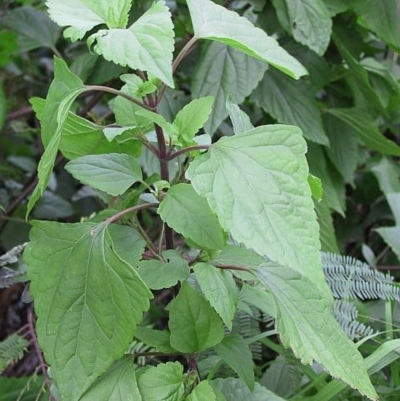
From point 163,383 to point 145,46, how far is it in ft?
0.86

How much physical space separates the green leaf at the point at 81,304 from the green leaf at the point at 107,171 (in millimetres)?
42

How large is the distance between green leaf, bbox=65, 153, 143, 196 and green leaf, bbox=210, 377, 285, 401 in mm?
196

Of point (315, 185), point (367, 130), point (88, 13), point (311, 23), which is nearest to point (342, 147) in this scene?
point (367, 130)

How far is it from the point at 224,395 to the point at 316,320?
5.2 inches

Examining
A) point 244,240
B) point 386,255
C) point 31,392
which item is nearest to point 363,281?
point 244,240

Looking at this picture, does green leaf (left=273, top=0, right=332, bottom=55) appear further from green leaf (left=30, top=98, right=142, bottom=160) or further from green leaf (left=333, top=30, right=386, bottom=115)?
green leaf (left=30, top=98, right=142, bottom=160)

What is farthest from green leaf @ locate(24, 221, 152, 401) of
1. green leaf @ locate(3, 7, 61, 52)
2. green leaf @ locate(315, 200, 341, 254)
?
green leaf @ locate(3, 7, 61, 52)

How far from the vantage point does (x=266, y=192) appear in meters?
0.42

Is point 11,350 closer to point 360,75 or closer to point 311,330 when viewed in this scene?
point 311,330

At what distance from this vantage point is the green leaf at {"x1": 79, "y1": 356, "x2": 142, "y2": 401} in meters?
0.47

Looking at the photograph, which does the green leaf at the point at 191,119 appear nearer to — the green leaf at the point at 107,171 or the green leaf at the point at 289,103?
the green leaf at the point at 107,171

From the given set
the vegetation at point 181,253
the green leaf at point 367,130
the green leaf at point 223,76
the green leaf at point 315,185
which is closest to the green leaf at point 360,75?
the green leaf at point 367,130

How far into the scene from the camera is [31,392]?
0.75 m

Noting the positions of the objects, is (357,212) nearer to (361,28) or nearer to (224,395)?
(361,28)
